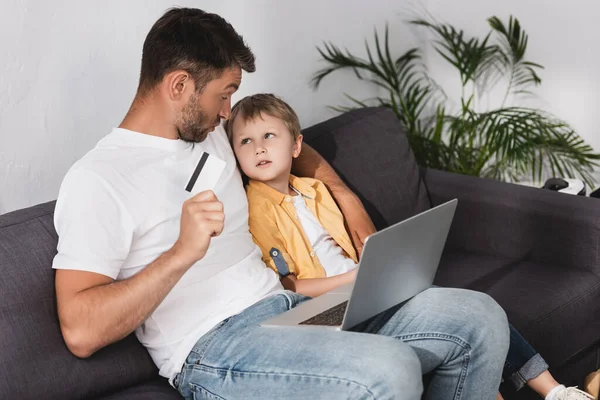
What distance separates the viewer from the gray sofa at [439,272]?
5.90 ft

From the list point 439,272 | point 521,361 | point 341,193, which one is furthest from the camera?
point 439,272

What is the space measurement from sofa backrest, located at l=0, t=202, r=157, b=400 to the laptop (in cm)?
37

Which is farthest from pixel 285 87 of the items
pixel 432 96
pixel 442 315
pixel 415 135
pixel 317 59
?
pixel 442 315

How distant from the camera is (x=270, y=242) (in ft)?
7.09

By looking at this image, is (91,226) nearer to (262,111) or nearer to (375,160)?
(262,111)


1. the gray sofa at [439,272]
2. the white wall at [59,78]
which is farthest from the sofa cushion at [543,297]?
the white wall at [59,78]

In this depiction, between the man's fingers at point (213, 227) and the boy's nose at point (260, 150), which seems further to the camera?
the boy's nose at point (260, 150)

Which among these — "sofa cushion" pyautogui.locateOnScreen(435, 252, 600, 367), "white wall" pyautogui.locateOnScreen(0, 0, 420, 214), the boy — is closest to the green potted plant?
"sofa cushion" pyautogui.locateOnScreen(435, 252, 600, 367)

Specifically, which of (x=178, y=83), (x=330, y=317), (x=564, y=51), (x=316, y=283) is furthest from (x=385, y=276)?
(x=564, y=51)

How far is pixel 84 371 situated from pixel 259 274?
439 mm

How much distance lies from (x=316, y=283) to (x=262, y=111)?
1.52 ft

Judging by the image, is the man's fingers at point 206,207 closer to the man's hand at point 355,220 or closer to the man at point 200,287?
the man at point 200,287

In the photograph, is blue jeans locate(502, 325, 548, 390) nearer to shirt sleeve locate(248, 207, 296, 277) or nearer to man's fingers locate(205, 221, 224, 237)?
shirt sleeve locate(248, 207, 296, 277)

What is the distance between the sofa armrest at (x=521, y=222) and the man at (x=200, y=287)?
0.75m
